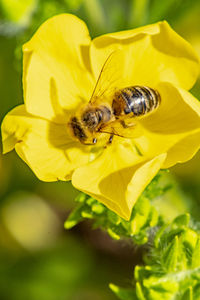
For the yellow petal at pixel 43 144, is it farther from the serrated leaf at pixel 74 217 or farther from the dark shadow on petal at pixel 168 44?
the dark shadow on petal at pixel 168 44

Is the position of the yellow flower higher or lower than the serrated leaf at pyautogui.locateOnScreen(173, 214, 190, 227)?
higher

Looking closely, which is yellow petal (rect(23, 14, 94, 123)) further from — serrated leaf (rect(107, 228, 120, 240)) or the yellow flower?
serrated leaf (rect(107, 228, 120, 240))

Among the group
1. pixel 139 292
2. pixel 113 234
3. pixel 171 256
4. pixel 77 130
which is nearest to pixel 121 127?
pixel 77 130

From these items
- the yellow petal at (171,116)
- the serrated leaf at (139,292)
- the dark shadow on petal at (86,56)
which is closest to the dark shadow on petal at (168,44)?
the yellow petal at (171,116)

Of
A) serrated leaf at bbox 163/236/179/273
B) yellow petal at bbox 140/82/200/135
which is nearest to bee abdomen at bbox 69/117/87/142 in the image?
yellow petal at bbox 140/82/200/135

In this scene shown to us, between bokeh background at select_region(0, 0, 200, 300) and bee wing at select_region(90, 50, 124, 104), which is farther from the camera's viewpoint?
bokeh background at select_region(0, 0, 200, 300)

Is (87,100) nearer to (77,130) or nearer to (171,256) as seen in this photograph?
(77,130)

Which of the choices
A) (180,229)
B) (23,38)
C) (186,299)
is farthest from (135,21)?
(186,299)
